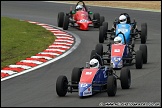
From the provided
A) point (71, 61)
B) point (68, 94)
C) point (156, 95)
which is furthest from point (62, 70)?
point (156, 95)

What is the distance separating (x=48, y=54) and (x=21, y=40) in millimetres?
3890

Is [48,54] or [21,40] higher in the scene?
[21,40]

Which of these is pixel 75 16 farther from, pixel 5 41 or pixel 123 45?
pixel 123 45

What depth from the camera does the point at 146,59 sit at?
75.6 feet

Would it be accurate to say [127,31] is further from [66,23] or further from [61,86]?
[61,86]

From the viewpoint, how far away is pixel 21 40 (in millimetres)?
29078

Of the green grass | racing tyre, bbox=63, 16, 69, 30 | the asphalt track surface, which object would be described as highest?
racing tyre, bbox=63, 16, 69, 30

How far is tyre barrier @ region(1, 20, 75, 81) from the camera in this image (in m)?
22.3

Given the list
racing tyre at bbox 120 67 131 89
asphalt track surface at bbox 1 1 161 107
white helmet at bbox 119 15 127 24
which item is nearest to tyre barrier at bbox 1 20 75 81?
asphalt track surface at bbox 1 1 161 107

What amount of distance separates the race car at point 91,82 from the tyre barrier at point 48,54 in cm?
344

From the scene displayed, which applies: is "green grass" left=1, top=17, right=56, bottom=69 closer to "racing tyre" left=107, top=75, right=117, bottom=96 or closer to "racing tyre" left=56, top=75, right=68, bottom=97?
"racing tyre" left=56, top=75, right=68, bottom=97

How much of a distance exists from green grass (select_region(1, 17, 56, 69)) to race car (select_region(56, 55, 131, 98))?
17.1 feet

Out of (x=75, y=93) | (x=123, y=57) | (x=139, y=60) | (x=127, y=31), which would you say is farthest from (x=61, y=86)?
(x=127, y=31)

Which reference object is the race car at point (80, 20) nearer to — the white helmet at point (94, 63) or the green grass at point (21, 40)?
the green grass at point (21, 40)
